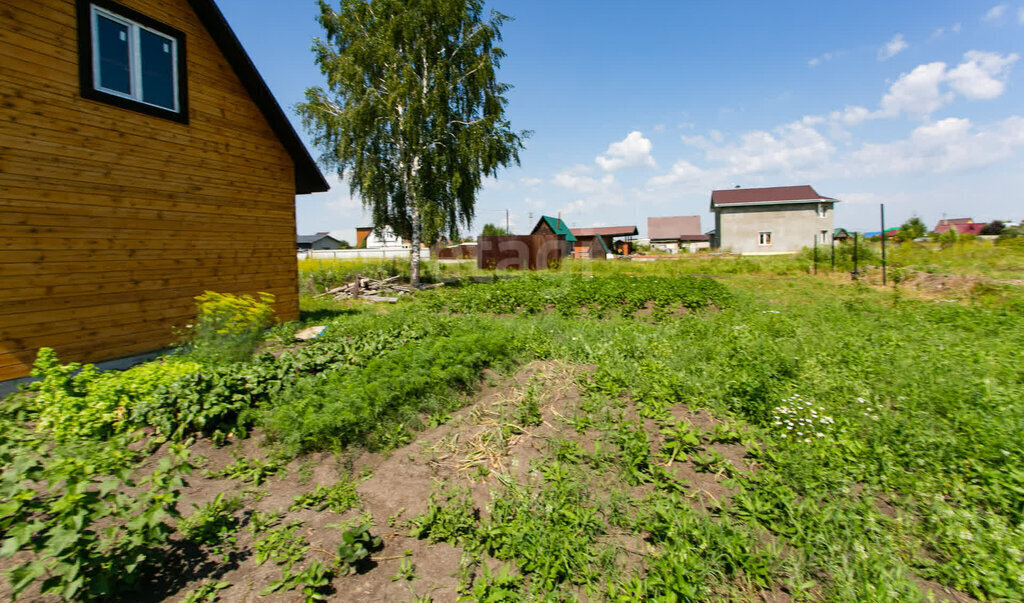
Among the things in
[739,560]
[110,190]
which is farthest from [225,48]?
[739,560]

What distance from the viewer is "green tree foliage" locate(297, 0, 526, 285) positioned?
18.0 meters

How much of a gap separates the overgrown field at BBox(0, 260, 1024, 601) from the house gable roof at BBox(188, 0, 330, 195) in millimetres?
5487

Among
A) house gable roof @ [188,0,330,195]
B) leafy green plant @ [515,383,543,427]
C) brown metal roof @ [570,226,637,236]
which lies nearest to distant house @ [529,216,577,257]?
brown metal roof @ [570,226,637,236]

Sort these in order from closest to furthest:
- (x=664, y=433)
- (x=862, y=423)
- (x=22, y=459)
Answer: (x=22, y=459) < (x=664, y=433) < (x=862, y=423)

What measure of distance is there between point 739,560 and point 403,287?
17.2 m

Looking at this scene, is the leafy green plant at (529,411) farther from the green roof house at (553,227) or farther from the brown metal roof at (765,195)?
the brown metal roof at (765,195)

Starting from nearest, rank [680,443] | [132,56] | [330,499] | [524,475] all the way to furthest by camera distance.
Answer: [330,499] < [524,475] < [680,443] < [132,56]

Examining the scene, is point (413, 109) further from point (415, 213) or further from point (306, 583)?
point (306, 583)

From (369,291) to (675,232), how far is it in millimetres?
53233

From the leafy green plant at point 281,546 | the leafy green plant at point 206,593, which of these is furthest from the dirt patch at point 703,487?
the leafy green plant at point 206,593

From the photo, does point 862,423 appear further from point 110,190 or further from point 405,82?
point 405,82

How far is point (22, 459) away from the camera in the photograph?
232 cm

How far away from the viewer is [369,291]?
17719mm

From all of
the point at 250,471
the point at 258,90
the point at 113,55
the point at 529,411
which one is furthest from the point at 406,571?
the point at 258,90
